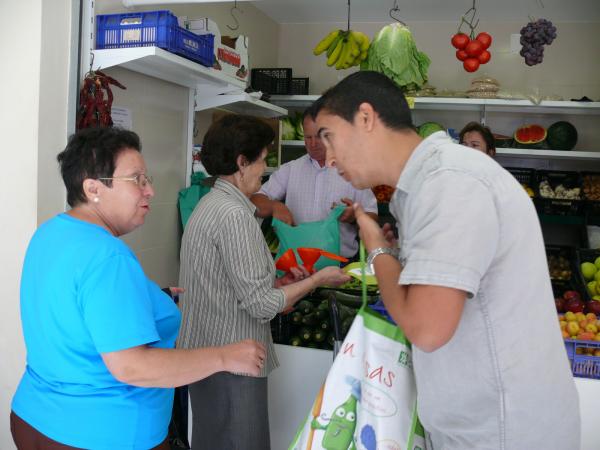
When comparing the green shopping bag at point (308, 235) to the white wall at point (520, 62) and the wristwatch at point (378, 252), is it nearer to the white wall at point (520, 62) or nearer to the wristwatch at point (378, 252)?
the wristwatch at point (378, 252)

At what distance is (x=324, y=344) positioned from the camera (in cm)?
278

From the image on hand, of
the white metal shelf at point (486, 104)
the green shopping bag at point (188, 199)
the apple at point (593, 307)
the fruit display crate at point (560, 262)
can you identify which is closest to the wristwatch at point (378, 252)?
the apple at point (593, 307)

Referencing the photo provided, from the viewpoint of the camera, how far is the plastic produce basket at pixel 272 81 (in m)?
5.14

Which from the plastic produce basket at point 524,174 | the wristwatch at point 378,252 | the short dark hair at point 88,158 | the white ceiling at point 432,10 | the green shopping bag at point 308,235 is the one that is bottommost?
the green shopping bag at point 308,235

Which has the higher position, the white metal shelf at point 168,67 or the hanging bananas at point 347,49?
the hanging bananas at point 347,49

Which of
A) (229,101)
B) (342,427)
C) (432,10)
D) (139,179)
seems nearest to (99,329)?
(139,179)

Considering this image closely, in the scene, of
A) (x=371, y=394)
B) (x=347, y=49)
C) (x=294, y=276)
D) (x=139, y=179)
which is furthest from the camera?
(x=347, y=49)

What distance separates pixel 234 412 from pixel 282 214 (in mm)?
1466

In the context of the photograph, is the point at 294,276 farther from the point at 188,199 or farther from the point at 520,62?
the point at 520,62

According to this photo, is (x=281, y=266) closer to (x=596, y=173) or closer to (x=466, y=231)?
(x=466, y=231)

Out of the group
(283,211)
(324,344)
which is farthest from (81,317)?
(283,211)

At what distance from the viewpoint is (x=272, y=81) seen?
529 cm

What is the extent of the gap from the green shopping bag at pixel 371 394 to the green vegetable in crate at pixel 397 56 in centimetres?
279

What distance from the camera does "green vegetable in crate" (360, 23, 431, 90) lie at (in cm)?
→ 405
